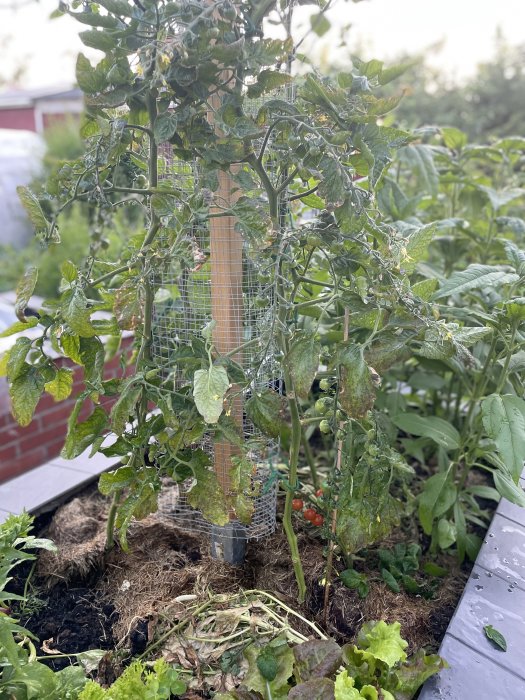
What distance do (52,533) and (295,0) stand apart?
1556mm

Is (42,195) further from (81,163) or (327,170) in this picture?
(327,170)

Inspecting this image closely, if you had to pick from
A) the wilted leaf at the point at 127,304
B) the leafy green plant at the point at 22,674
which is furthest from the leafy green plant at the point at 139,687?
the wilted leaf at the point at 127,304

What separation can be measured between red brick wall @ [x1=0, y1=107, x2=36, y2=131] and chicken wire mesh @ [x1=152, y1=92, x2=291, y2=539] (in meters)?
12.5

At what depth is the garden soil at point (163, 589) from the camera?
1417 millimetres

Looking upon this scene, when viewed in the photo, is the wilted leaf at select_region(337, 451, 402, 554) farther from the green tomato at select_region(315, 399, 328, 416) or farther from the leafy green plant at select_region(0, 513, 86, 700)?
the leafy green plant at select_region(0, 513, 86, 700)

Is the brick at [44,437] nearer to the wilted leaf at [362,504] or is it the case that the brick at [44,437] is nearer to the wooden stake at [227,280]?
the wooden stake at [227,280]

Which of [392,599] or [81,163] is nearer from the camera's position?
[81,163]

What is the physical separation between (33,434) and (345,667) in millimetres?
1719

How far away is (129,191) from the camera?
3.97 feet

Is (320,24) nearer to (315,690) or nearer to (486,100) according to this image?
(315,690)

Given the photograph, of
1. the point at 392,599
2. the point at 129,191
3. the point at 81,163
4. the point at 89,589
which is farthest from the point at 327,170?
the point at 89,589

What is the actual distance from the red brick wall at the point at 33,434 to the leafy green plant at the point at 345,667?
4.25 ft

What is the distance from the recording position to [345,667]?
1179mm

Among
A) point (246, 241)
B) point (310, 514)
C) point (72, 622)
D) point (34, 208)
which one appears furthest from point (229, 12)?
point (72, 622)
